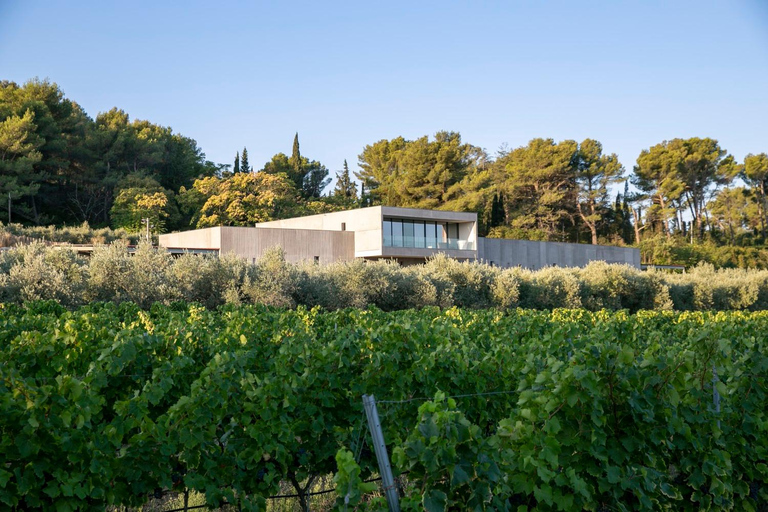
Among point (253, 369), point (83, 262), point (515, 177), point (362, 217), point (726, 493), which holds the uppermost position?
point (515, 177)

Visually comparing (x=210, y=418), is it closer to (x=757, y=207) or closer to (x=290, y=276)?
(x=290, y=276)

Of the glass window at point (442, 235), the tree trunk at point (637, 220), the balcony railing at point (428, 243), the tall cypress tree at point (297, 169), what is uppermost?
the tall cypress tree at point (297, 169)

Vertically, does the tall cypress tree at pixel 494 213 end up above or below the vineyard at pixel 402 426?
above

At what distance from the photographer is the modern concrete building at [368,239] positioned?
35719mm

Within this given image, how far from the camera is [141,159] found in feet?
172

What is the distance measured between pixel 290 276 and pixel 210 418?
17029mm

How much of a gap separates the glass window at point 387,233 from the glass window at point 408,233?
4.27 feet

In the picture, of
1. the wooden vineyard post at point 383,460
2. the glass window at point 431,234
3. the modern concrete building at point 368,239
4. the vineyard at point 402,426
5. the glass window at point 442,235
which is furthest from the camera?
the glass window at point 442,235

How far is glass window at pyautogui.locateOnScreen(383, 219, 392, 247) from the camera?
39562 millimetres

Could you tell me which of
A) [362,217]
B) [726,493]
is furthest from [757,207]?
[726,493]

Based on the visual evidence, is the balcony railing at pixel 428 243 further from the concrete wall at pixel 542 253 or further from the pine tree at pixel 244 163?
the pine tree at pixel 244 163

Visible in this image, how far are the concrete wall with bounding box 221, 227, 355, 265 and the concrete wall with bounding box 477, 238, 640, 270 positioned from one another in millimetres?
11416

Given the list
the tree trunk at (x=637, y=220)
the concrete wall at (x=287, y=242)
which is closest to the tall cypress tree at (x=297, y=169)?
the concrete wall at (x=287, y=242)

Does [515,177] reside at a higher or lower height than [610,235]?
higher
